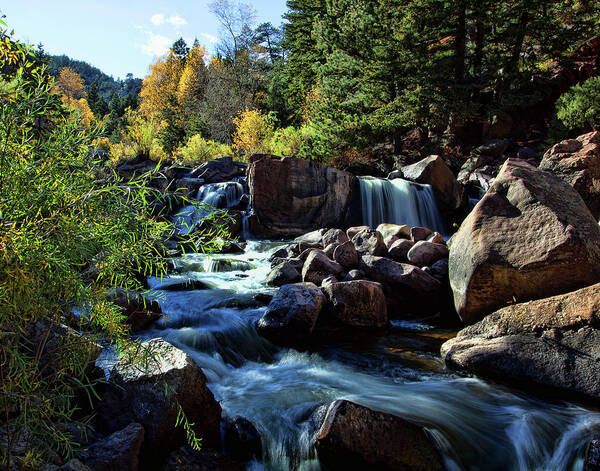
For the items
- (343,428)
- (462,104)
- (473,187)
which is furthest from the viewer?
(462,104)

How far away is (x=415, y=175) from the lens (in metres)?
13.9

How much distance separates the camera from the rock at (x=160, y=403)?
9.77 feet

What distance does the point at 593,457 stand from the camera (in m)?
3.13

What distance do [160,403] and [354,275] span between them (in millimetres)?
4673

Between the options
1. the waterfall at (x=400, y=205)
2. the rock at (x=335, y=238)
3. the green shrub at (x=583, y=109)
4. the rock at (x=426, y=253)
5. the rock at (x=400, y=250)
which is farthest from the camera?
the green shrub at (x=583, y=109)

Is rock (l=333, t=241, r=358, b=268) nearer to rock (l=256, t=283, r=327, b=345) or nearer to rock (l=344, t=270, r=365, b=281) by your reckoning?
rock (l=344, t=270, r=365, b=281)

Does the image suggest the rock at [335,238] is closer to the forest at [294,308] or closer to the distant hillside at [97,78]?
the forest at [294,308]

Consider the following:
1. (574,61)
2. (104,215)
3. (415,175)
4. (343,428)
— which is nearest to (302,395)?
(343,428)

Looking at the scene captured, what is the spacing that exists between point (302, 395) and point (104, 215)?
3217 mm

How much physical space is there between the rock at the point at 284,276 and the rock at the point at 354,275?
108 cm

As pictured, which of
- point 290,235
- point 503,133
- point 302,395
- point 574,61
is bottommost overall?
point 302,395

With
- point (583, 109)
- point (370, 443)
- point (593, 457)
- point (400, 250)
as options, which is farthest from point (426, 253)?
point (583, 109)

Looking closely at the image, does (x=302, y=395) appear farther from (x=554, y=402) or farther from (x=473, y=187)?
(x=473, y=187)

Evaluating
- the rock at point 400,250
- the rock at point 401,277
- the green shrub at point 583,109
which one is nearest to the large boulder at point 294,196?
the rock at point 400,250
